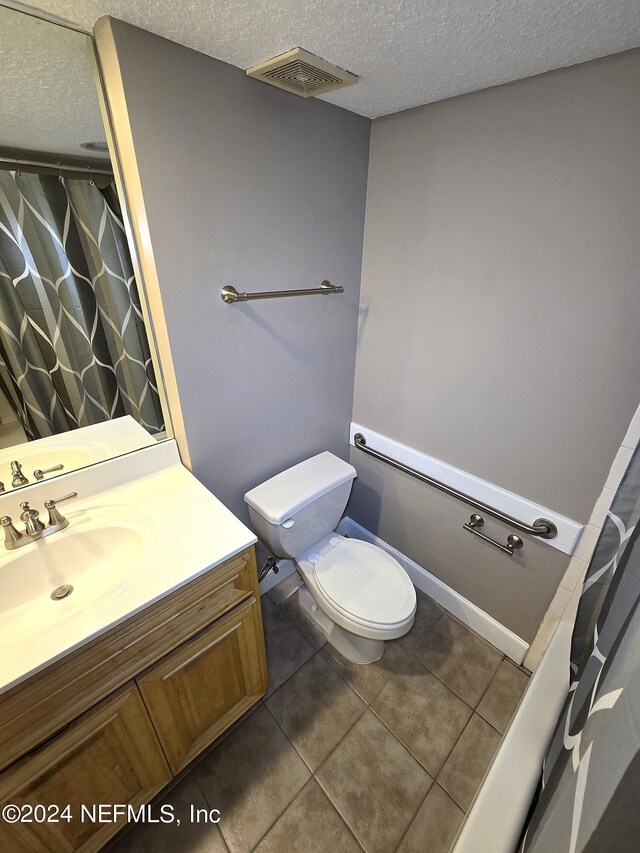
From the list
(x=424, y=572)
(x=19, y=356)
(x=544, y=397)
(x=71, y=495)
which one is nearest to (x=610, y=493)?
(x=544, y=397)

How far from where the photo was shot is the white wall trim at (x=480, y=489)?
1.20 m

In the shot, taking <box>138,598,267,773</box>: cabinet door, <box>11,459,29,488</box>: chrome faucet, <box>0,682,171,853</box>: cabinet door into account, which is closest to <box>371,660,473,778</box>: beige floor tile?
<box>138,598,267,773</box>: cabinet door

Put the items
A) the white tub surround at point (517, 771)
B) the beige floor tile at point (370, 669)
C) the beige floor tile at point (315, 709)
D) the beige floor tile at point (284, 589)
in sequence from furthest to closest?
the beige floor tile at point (284, 589) < the beige floor tile at point (370, 669) < the beige floor tile at point (315, 709) < the white tub surround at point (517, 771)

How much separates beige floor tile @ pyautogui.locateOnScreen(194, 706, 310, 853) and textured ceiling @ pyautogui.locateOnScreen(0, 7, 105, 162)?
1.97 metres

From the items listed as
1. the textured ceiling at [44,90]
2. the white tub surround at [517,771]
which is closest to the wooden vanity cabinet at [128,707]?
the white tub surround at [517,771]

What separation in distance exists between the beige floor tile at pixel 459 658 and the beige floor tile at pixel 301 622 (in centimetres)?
45

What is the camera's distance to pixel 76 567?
1.02m

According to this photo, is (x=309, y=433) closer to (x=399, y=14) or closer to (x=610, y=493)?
(x=610, y=493)

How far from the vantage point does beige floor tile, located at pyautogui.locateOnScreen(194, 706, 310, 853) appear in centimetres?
110

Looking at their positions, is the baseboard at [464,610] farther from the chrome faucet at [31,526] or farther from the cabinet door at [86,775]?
the chrome faucet at [31,526]

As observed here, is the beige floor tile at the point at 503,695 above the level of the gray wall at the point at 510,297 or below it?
below

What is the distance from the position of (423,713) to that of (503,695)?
0.35 metres

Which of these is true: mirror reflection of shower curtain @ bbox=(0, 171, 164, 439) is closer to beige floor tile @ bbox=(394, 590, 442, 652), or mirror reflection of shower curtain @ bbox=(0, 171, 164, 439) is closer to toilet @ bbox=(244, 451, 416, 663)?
toilet @ bbox=(244, 451, 416, 663)

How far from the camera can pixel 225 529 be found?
103cm
